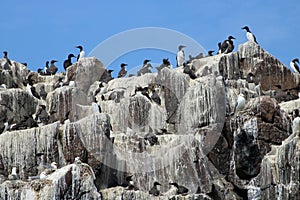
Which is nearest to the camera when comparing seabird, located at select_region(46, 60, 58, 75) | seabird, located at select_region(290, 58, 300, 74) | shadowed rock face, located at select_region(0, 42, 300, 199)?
shadowed rock face, located at select_region(0, 42, 300, 199)

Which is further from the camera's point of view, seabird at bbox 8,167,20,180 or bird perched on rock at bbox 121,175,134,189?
bird perched on rock at bbox 121,175,134,189

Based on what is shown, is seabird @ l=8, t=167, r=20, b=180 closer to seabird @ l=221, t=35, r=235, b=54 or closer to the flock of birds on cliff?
the flock of birds on cliff

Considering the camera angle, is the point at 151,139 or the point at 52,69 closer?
the point at 151,139

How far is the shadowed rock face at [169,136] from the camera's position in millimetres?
33500

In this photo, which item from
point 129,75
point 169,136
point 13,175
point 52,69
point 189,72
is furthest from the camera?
point 52,69

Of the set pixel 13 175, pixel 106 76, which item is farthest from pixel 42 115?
pixel 106 76

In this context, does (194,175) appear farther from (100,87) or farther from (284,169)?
(100,87)

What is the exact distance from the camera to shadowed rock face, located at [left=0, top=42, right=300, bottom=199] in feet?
110

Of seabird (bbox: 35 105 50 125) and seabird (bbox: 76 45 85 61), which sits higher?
seabird (bbox: 76 45 85 61)

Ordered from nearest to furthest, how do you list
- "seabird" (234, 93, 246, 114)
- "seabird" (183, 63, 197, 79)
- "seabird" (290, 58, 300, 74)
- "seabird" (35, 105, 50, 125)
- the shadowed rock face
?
1. the shadowed rock face
2. "seabird" (234, 93, 246, 114)
3. "seabird" (35, 105, 50, 125)
4. "seabird" (183, 63, 197, 79)
5. "seabird" (290, 58, 300, 74)

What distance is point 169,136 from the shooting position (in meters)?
38.4

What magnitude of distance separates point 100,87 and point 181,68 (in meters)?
3.63

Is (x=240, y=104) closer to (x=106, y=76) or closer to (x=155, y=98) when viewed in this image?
(x=155, y=98)

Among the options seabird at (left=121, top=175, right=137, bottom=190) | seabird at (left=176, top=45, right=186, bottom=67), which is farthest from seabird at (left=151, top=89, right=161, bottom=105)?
seabird at (left=176, top=45, right=186, bottom=67)
